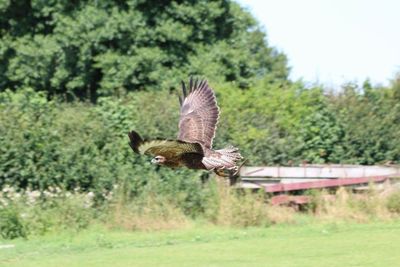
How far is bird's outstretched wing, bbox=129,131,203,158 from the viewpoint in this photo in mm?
8609

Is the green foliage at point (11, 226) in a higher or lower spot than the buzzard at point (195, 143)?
lower

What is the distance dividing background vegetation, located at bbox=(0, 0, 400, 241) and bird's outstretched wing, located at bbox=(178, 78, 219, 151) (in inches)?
300

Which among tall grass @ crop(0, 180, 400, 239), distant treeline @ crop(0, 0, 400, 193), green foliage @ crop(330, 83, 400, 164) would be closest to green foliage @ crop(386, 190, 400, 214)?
tall grass @ crop(0, 180, 400, 239)

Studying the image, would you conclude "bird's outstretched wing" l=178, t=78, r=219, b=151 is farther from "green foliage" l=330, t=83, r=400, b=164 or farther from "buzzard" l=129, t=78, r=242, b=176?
"green foliage" l=330, t=83, r=400, b=164

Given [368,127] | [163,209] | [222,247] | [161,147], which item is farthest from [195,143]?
[368,127]

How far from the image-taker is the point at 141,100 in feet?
76.3

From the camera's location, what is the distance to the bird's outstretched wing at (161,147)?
8.61m

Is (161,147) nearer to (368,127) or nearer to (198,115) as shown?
(198,115)

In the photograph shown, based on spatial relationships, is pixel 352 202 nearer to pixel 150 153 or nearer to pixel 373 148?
pixel 373 148

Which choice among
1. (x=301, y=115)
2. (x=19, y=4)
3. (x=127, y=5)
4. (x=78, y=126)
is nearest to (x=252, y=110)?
(x=301, y=115)

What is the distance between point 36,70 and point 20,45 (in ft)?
3.57

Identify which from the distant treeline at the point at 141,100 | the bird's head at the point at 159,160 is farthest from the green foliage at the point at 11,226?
the bird's head at the point at 159,160

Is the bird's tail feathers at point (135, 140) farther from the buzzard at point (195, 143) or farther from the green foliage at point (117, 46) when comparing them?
the green foliage at point (117, 46)

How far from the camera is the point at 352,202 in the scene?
19188 millimetres
